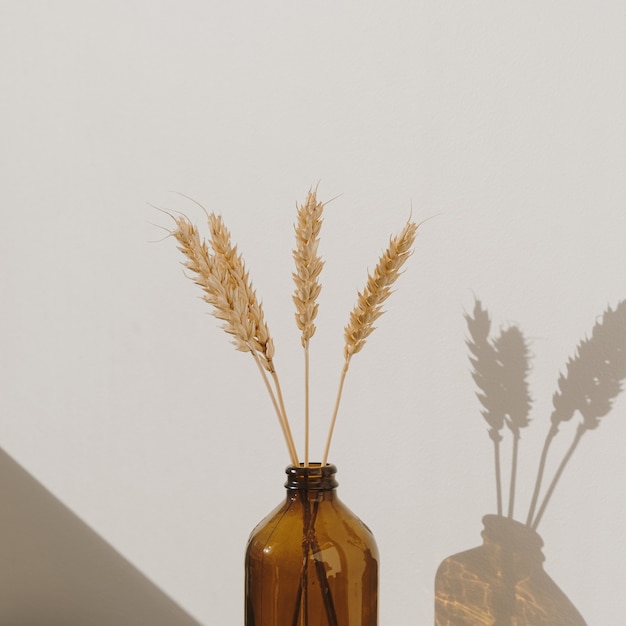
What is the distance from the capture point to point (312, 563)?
90cm

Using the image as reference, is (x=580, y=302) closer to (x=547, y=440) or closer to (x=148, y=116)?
(x=547, y=440)

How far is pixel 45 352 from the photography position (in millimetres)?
1300

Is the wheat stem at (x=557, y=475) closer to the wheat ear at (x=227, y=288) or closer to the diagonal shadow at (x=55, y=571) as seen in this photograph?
the wheat ear at (x=227, y=288)

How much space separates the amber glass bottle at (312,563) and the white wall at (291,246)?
179mm

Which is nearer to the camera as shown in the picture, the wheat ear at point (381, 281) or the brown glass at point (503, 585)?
the wheat ear at point (381, 281)

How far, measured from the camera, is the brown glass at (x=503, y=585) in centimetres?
100

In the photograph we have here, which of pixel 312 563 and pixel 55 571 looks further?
pixel 55 571

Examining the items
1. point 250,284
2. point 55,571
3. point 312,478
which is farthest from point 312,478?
point 55,571

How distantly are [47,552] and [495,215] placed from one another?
852 millimetres

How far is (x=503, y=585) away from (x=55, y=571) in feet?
2.27

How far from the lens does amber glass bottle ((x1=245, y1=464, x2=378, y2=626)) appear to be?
896mm

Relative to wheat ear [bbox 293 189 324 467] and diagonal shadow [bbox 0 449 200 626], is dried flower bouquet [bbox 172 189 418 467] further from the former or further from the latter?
diagonal shadow [bbox 0 449 200 626]

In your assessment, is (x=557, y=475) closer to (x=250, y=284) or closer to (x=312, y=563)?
(x=312, y=563)

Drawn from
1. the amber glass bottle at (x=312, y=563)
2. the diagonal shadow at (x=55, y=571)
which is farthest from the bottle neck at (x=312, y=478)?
the diagonal shadow at (x=55, y=571)
